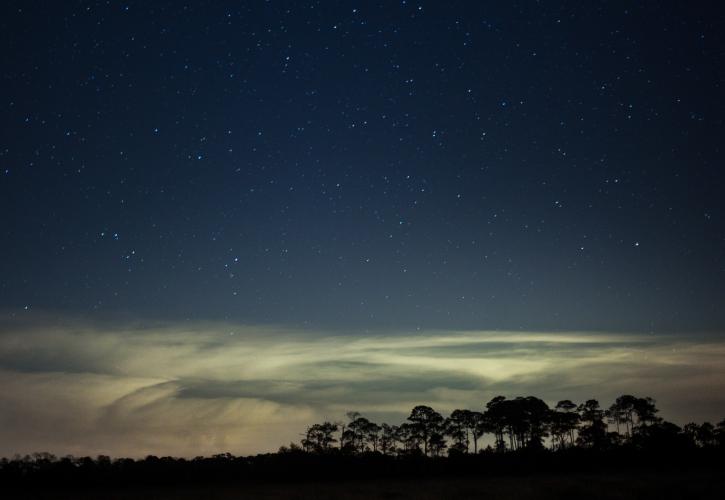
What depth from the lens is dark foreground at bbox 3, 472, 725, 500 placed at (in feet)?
145

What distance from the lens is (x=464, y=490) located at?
1917 inches

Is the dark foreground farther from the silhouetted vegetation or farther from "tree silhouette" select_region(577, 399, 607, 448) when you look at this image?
"tree silhouette" select_region(577, 399, 607, 448)

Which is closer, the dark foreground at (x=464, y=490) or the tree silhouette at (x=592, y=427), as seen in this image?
the dark foreground at (x=464, y=490)

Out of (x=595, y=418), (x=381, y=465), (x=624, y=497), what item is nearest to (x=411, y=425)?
(x=595, y=418)

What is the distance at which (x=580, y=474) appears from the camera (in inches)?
2188

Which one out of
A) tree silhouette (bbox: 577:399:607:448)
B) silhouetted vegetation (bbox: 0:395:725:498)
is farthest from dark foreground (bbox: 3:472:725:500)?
tree silhouette (bbox: 577:399:607:448)

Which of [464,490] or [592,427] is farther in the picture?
[592,427]

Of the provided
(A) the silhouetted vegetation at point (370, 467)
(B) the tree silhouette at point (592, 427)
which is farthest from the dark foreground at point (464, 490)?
(B) the tree silhouette at point (592, 427)

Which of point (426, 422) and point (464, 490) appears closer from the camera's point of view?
point (464, 490)

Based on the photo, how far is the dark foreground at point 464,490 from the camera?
44.1 m

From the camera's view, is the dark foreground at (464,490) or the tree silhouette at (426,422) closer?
the dark foreground at (464,490)

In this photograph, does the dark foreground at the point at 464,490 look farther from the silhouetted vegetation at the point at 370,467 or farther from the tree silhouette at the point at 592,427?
the tree silhouette at the point at 592,427

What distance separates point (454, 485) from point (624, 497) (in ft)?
48.9

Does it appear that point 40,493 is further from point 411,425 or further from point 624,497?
point 411,425
